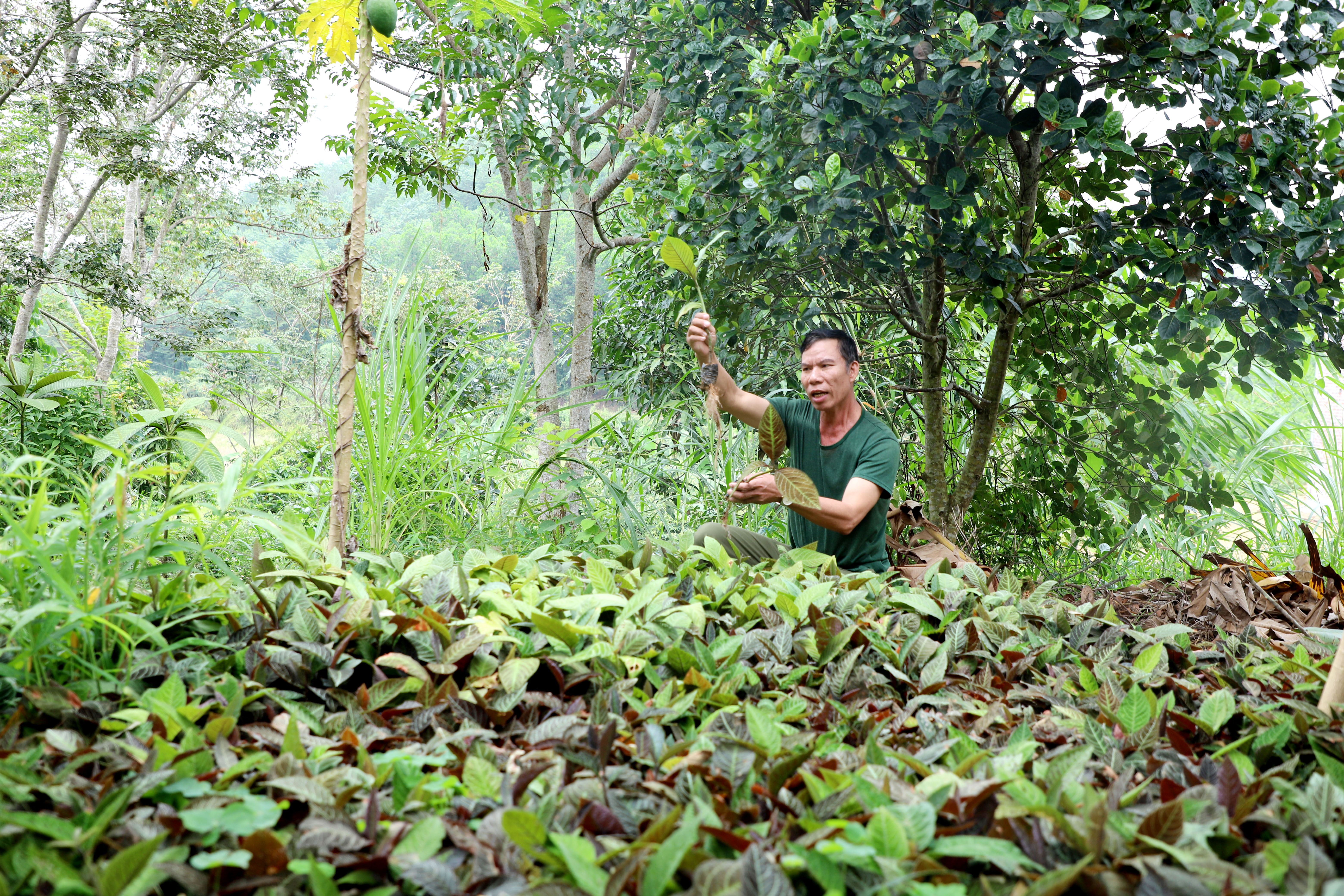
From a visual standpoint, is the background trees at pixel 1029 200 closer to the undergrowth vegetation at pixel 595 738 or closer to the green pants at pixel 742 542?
the green pants at pixel 742 542

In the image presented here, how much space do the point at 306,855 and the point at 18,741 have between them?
481 mm

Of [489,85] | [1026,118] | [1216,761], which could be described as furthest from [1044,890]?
[489,85]

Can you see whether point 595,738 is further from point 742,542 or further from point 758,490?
point 742,542

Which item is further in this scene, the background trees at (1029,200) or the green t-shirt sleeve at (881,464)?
the green t-shirt sleeve at (881,464)

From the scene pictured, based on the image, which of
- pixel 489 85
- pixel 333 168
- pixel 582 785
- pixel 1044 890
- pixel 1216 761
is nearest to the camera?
pixel 1044 890

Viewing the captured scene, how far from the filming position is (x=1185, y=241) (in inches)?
111

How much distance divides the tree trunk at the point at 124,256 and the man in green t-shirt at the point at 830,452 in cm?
1082

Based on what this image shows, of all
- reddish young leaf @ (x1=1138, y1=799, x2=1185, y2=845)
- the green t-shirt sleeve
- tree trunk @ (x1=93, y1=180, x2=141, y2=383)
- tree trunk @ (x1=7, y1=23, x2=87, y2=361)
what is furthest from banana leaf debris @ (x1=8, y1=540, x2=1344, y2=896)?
tree trunk @ (x1=93, y1=180, x2=141, y2=383)

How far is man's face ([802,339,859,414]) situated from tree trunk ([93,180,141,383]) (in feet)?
36.0

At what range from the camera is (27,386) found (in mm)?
2016

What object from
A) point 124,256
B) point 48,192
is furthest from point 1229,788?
point 124,256

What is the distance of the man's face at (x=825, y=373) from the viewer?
3059 mm

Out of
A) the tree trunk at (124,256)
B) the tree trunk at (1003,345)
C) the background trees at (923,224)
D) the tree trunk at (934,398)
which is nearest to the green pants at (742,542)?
the background trees at (923,224)

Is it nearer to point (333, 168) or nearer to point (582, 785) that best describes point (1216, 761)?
point (582, 785)
